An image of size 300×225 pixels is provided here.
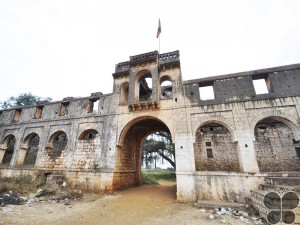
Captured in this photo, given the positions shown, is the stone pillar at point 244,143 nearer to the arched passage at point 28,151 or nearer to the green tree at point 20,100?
the arched passage at point 28,151

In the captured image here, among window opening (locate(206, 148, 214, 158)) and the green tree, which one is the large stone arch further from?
the green tree

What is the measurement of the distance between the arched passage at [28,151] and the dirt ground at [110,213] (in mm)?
8047

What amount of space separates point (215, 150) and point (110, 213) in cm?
945

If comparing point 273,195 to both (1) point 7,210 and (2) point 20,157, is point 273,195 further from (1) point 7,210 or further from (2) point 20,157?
(2) point 20,157

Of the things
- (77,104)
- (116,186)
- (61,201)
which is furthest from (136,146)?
(61,201)

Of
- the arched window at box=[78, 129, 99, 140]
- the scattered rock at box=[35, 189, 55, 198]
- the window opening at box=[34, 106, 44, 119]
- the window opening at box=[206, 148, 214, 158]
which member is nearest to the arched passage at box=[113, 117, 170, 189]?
the arched window at box=[78, 129, 99, 140]

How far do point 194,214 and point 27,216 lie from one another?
273 inches

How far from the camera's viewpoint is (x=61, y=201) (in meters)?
9.02

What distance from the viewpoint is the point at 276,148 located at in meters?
12.3

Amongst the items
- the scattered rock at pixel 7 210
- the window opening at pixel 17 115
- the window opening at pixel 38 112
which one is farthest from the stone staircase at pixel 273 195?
the window opening at pixel 17 115

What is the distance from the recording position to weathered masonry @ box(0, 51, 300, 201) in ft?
30.5

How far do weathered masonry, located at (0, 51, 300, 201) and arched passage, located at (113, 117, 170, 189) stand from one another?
76mm

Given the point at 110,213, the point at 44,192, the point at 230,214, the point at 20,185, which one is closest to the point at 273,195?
the point at 230,214

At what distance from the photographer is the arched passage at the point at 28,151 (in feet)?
47.1
